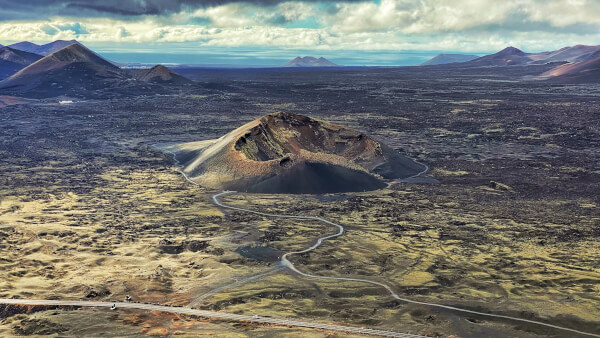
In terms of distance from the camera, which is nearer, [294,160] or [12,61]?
[294,160]

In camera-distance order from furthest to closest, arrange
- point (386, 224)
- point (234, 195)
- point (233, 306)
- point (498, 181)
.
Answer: point (498, 181) < point (234, 195) < point (386, 224) < point (233, 306)

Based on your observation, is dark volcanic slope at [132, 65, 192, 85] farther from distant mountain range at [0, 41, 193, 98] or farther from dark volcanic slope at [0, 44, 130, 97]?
dark volcanic slope at [0, 44, 130, 97]

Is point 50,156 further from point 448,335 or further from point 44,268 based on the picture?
point 448,335

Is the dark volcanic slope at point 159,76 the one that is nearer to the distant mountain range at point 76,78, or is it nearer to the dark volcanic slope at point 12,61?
the distant mountain range at point 76,78

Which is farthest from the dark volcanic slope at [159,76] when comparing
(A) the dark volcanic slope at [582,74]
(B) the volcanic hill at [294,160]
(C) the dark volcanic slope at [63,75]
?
(A) the dark volcanic slope at [582,74]

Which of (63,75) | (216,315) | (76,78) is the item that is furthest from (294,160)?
(63,75)

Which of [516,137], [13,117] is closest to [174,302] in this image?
[516,137]

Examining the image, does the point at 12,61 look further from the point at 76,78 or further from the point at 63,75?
the point at 76,78
